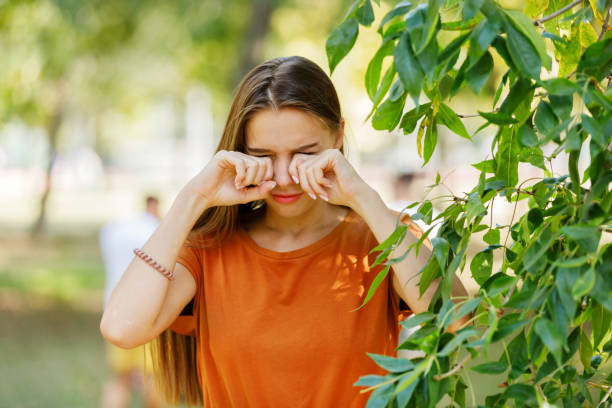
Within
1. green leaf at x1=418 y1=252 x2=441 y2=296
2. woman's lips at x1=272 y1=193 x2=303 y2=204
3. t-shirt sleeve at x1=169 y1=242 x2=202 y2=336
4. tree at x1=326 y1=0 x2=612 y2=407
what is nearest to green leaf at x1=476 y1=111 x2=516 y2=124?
tree at x1=326 y1=0 x2=612 y2=407

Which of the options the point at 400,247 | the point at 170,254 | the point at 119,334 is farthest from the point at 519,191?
the point at 119,334

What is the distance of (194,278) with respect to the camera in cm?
218

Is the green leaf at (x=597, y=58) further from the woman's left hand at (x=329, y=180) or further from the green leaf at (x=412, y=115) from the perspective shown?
the woman's left hand at (x=329, y=180)

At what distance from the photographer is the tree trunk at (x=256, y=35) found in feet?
28.8

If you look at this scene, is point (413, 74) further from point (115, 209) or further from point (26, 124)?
point (115, 209)

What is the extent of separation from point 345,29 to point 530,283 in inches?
20.4

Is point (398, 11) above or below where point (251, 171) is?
above

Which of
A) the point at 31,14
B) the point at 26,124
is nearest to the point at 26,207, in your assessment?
the point at 26,124

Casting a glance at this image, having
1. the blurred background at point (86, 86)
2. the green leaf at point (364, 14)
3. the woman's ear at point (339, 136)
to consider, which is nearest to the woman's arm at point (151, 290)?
the woman's ear at point (339, 136)

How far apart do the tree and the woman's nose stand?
2.03 ft

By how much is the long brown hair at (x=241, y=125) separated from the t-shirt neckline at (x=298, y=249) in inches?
2.3

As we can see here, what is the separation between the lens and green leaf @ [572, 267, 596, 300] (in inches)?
42.3

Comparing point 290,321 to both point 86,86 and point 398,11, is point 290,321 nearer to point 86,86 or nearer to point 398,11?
point 398,11

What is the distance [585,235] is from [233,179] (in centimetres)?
121
